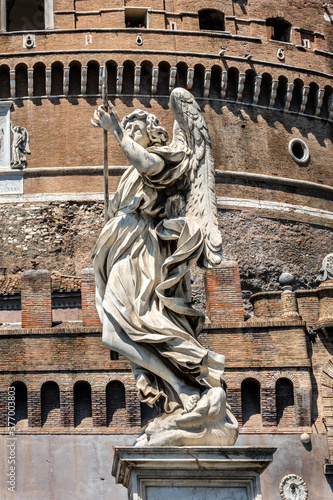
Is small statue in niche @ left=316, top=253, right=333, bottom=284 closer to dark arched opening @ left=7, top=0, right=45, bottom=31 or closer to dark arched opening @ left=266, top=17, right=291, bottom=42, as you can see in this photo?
dark arched opening @ left=266, top=17, right=291, bottom=42

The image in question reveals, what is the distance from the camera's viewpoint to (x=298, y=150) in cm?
2708

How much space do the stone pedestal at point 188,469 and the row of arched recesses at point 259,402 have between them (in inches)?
482

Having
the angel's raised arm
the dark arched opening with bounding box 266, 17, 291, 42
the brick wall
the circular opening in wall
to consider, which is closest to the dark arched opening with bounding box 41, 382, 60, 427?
the brick wall

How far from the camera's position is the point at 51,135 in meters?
25.5

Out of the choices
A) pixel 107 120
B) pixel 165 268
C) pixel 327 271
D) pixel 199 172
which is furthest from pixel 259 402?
pixel 107 120

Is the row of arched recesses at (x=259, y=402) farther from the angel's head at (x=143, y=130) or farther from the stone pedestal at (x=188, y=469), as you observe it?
the stone pedestal at (x=188, y=469)

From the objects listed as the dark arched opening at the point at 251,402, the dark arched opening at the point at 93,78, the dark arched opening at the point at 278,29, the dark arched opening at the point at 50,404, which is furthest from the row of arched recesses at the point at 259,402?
the dark arched opening at the point at 278,29

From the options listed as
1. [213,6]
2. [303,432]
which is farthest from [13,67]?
[303,432]

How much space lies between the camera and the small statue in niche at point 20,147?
994 inches

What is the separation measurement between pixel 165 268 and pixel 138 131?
903 millimetres

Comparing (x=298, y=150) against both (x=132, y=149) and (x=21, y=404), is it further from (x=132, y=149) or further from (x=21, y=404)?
(x=132, y=149)

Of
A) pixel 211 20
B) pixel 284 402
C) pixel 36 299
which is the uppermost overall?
pixel 211 20

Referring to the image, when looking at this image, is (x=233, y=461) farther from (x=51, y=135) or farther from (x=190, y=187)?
(x=51, y=135)

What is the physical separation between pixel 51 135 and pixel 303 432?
10567mm
